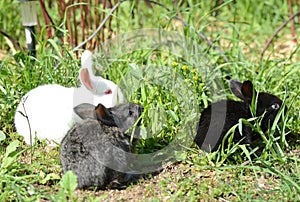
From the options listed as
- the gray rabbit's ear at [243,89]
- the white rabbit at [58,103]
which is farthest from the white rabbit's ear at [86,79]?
the gray rabbit's ear at [243,89]

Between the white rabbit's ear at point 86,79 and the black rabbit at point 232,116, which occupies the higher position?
the white rabbit's ear at point 86,79

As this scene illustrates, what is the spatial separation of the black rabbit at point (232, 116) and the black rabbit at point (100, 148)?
0.56 metres

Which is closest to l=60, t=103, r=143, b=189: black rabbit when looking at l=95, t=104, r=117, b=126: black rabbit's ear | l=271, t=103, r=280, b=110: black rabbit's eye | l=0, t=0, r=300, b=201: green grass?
l=95, t=104, r=117, b=126: black rabbit's ear

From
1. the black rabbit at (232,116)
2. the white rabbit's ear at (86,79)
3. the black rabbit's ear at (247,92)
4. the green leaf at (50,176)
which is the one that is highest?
the white rabbit's ear at (86,79)

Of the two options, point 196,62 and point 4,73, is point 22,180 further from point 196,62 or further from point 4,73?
point 196,62

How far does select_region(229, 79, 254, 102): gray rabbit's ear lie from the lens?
4426mm

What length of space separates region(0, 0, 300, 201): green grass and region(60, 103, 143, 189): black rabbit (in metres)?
0.11

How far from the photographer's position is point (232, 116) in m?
4.27

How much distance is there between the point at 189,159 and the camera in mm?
4273

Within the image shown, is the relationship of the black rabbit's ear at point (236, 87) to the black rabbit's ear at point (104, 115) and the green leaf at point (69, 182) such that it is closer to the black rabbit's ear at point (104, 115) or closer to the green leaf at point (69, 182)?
the black rabbit's ear at point (104, 115)

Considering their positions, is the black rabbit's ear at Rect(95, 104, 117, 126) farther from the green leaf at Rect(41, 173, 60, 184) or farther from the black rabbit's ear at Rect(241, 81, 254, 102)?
the black rabbit's ear at Rect(241, 81, 254, 102)

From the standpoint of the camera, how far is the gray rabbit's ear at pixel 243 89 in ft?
14.5

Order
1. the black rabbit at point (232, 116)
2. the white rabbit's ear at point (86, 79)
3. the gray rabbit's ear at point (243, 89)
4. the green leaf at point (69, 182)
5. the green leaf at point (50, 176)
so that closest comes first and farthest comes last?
the green leaf at point (69, 182)
the green leaf at point (50, 176)
the black rabbit at point (232, 116)
the white rabbit's ear at point (86, 79)
the gray rabbit's ear at point (243, 89)

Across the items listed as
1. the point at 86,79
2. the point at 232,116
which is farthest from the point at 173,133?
the point at 86,79
